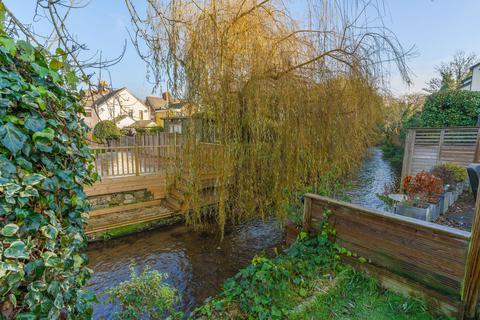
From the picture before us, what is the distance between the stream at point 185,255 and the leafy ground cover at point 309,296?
126 centimetres

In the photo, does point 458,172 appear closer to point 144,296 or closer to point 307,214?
point 307,214

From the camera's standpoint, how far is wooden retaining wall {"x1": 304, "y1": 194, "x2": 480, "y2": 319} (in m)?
1.93

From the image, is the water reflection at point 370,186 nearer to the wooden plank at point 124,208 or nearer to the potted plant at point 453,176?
the potted plant at point 453,176

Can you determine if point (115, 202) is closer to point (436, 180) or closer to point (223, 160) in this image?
point (223, 160)

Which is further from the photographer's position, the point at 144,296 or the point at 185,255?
the point at 185,255

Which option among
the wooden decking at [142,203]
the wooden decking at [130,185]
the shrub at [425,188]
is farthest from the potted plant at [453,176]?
the wooden decking at [130,185]

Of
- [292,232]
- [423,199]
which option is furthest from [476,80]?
[292,232]

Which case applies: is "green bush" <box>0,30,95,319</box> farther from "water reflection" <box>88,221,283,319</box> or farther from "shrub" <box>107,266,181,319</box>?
"water reflection" <box>88,221,283,319</box>

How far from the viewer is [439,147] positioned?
643cm

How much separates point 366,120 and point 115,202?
5348 mm

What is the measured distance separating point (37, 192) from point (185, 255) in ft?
12.6

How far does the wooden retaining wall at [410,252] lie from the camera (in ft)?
6.32

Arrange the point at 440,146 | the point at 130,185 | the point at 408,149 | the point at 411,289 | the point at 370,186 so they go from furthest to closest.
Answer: the point at 370,186 < the point at 408,149 < the point at 440,146 < the point at 130,185 < the point at 411,289

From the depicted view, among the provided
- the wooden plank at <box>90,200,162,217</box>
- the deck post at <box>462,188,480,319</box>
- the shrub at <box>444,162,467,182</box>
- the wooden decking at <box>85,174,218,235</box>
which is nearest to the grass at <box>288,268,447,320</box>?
the deck post at <box>462,188,480,319</box>
